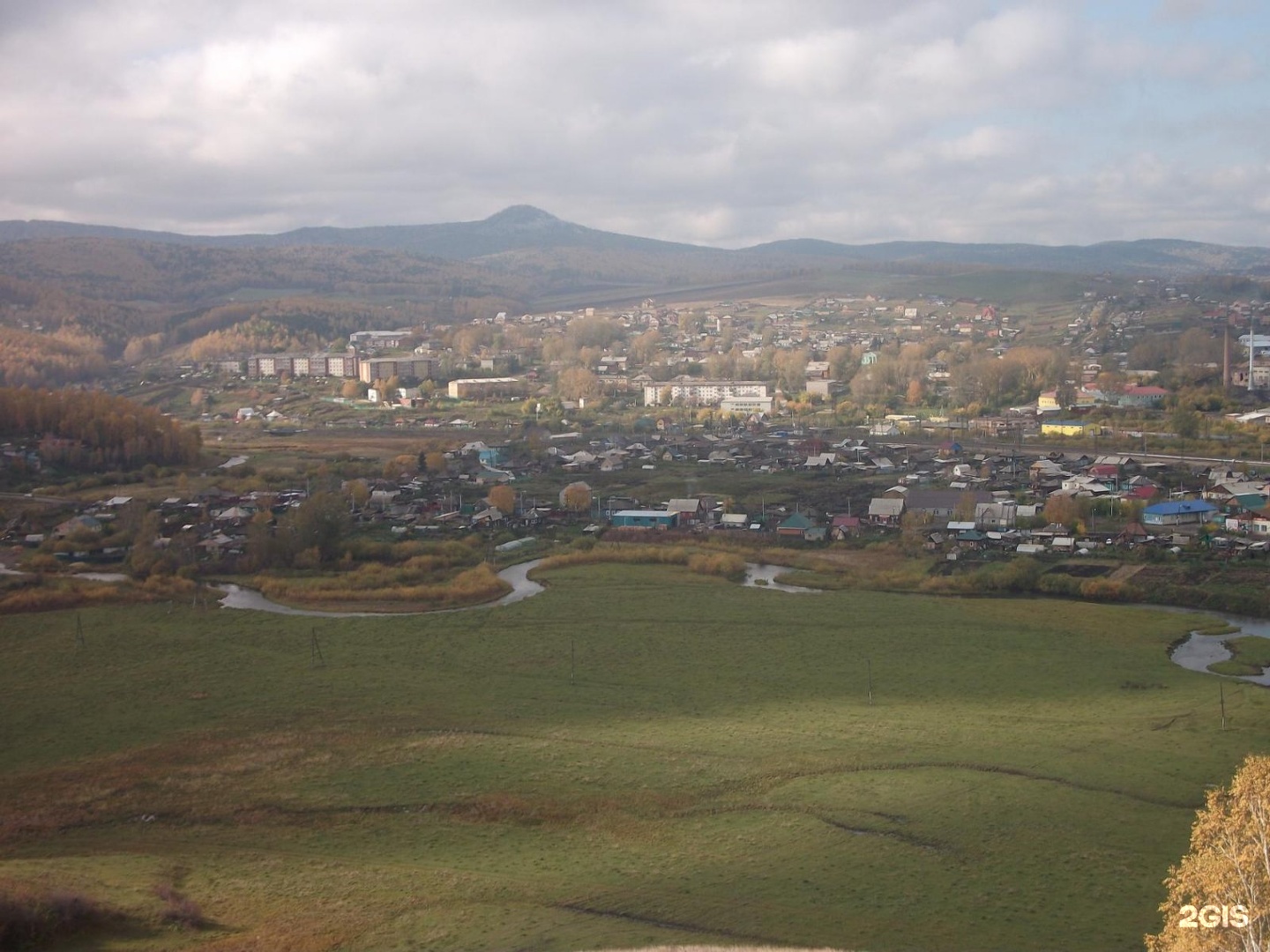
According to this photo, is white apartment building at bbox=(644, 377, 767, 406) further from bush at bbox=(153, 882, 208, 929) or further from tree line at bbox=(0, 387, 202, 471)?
bush at bbox=(153, 882, 208, 929)

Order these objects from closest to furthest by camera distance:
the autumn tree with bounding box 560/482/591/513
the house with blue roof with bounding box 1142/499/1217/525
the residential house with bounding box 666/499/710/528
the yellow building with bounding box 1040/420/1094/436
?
the house with blue roof with bounding box 1142/499/1217/525 < the residential house with bounding box 666/499/710/528 < the autumn tree with bounding box 560/482/591/513 < the yellow building with bounding box 1040/420/1094/436

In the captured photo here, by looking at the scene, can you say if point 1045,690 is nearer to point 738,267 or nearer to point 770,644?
point 770,644

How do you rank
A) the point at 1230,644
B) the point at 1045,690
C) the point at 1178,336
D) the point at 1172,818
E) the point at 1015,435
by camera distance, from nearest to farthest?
1. the point at 1172,818
2. the point at 1045,690
3. the point at 1230,644
4. the point at 1015,435
5. the point at 1178,336

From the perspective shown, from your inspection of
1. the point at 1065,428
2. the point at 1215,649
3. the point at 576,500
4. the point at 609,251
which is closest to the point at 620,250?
the point at 609,251

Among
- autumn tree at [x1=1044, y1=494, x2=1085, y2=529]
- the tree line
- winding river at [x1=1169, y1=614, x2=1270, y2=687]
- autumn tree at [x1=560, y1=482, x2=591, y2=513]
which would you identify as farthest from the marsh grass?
the tree line

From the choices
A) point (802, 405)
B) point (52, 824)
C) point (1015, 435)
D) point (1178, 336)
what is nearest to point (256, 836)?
point (52, 824)

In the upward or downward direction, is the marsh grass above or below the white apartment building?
below

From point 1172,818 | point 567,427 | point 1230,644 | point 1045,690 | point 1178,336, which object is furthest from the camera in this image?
point 1178,336

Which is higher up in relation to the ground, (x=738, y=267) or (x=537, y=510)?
(x=738, y=267)
